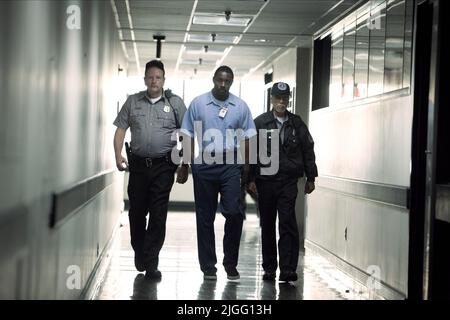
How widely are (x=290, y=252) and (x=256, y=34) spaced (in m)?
4.24

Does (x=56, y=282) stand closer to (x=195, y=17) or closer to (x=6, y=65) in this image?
(x=6, y=65)

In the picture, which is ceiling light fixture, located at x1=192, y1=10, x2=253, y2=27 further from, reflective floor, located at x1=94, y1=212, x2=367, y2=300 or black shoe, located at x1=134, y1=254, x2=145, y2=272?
black shoe, located at x1=134, y1=254, x2=145, y2=272

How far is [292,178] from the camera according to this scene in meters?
5.95

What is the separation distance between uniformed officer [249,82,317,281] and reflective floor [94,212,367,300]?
259 mm

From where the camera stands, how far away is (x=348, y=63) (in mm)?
7793

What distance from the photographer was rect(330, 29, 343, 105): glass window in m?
8.24

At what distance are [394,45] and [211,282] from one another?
2.31 metres

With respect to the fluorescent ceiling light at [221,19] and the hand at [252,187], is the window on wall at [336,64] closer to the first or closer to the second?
the fluorescent ceiling light at [221,19]

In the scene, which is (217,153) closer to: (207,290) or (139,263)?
(207,290)

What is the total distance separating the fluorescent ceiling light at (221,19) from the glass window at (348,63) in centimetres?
111

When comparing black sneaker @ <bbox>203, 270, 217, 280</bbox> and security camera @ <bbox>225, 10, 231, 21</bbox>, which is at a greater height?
security camera @ <bbox>225, 10, 231, 21</bbox>

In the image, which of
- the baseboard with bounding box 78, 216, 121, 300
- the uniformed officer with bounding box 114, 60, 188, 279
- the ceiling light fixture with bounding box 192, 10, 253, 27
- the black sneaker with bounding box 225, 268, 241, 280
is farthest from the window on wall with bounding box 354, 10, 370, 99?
the baseboard with bounding box 78, 216, 121, 300

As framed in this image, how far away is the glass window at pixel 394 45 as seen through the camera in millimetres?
5738

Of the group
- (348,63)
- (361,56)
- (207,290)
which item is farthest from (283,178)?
(348,63)
